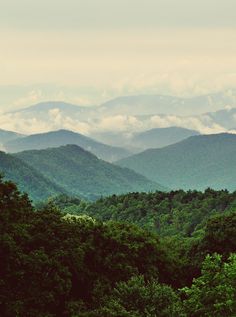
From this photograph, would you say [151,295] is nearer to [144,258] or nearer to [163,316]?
[163,316]

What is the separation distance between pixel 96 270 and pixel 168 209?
104 metres

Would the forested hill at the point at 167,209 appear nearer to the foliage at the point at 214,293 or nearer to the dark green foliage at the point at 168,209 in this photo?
the dark green foliage at the point at 168,209

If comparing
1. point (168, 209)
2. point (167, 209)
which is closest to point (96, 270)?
point (167, 209)

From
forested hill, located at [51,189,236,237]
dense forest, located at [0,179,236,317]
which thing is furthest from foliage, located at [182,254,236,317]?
forested hill, located at [51,189,236,237]

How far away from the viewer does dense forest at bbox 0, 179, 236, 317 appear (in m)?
50.2

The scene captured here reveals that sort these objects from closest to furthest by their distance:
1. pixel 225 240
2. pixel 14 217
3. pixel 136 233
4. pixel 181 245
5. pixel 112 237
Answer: pixel 14 217, pixel 112 237, pixel 136 233, pixel 225 240, pixel 181 245

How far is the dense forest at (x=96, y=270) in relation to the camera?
5019cm

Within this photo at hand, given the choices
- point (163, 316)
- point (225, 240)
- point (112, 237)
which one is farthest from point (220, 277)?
point (225, 240)

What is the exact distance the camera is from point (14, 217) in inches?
2250

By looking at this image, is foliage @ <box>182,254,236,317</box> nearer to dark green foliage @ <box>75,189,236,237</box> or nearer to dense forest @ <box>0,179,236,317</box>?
dense forest @ <box>0,179,236,317</box>

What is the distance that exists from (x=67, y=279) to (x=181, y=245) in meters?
37.2

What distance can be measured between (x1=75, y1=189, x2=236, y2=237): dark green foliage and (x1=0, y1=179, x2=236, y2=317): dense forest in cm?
6238

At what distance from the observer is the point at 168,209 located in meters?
163

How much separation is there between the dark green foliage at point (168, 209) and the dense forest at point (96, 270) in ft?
205
